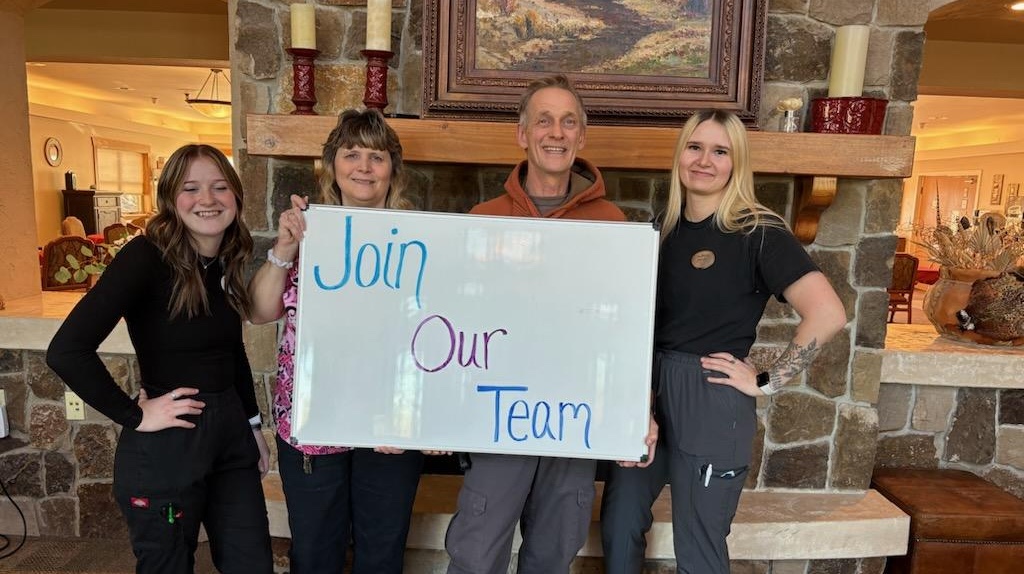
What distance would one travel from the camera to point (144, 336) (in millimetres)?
1157

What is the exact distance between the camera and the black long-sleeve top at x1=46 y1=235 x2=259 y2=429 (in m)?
1.08

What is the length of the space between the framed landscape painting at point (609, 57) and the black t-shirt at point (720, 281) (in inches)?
27.0

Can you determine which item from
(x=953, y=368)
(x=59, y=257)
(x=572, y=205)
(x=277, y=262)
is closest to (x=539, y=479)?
(x=572, y=205)

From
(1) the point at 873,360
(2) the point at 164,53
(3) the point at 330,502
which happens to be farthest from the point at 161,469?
(2) the point at 164,53

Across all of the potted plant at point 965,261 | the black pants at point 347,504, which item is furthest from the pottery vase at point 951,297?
the black pants at point 347,504

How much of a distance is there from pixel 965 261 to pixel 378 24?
201 centimetres

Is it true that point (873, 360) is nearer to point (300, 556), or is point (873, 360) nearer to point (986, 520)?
point (986, 520)

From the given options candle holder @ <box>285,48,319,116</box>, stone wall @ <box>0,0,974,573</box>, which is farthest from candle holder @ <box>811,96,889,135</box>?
candle holder @ <box>285,48,319,116</box>

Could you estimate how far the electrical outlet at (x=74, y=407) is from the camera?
202 cm

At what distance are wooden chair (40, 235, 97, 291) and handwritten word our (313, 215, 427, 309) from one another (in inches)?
82.5

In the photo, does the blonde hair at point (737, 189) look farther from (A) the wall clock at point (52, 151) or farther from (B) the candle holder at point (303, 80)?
(A) the wall clock at point (52, 151)

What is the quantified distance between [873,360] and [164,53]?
3862 millimetres

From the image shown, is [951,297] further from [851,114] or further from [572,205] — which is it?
[572,205]

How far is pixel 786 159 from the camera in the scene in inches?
65.7
